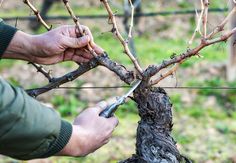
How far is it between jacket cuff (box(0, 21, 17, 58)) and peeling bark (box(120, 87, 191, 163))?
0.64m

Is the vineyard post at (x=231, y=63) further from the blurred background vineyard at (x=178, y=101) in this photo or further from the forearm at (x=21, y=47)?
the forearm at (x=21, y=47)

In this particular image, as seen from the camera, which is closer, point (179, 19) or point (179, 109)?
point (179, 109)

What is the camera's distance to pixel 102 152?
14.9 ft

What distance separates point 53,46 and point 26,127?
33.3 inches

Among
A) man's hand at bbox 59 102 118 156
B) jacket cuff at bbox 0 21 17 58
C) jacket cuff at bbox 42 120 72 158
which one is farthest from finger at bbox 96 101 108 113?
jacket cuff at bbox 0 21 17 58

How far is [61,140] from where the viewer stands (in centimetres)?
186

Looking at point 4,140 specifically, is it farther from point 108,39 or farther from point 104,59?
point 108,39

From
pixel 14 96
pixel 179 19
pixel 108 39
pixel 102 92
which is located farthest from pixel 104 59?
pixel 179 19

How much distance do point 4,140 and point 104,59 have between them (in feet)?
2.96

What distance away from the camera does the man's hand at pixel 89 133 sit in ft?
6.37

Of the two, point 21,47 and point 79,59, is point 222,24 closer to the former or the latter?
point 79,59

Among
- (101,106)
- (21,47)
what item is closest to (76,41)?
(21,47)

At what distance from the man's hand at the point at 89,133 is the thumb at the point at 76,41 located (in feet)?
1.39

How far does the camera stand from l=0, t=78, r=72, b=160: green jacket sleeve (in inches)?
67.2
